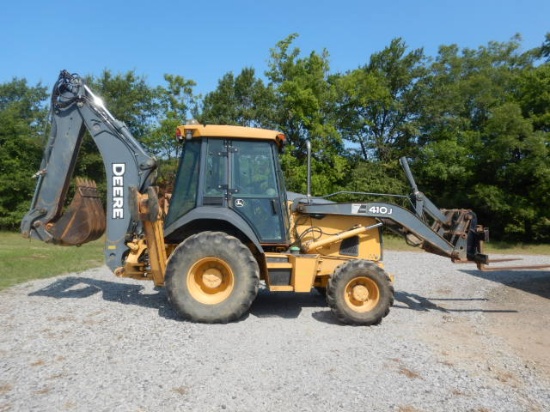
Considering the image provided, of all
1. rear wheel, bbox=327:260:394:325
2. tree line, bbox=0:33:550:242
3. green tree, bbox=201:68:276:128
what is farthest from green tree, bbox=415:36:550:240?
rear wheel, bbox=327:260:394:325

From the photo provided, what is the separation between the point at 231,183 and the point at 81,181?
8.17ft

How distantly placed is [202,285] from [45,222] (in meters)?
2.79

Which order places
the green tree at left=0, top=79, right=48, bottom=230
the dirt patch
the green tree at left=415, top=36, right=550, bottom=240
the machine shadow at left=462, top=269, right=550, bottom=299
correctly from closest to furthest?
the dirt patch
the machine shadow at left=462, top=269, right=550, bottom=299
the green tree at left=415, top=36, right=550, bottom=240
the green tree at left=0, top=79, right=48, bottom=230

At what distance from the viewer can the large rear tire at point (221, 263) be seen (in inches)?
241

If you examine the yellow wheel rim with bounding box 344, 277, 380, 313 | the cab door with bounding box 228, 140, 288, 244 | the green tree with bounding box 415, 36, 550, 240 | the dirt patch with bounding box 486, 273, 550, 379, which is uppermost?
the green tree with bounding box 415, 36, 550, 240

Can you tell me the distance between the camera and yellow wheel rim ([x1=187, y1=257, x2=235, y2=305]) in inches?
247

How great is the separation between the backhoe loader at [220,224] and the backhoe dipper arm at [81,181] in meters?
0.02

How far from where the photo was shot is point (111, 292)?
8.13 meters

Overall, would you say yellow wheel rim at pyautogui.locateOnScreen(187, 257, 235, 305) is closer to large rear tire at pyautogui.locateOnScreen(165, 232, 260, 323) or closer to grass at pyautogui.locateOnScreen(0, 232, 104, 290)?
large rear tire at pyautogui.locateOnScreen(165, 232, 260, 323)

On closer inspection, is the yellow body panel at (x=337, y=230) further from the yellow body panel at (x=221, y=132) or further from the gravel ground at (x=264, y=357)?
the yellow body panel at (x=221, y=132)

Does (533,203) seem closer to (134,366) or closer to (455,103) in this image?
(455,103)

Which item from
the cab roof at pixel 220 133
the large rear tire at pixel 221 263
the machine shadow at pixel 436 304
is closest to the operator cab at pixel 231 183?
the cab roof at pixel 220 133

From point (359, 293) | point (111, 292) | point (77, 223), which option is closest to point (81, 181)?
point (77, 223)

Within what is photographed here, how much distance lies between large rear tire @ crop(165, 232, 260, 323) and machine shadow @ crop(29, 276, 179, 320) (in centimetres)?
45
